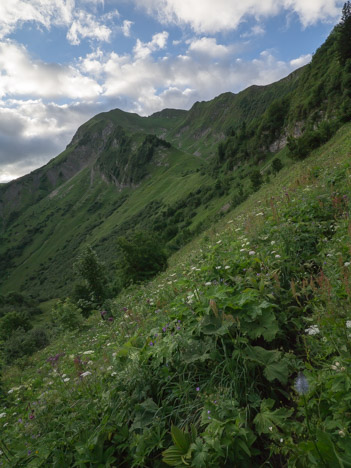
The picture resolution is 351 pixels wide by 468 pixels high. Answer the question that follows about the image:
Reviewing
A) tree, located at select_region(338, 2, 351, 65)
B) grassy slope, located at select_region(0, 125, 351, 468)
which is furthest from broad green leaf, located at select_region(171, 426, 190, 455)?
tree, located at select_region(338, 2, 351, 65)

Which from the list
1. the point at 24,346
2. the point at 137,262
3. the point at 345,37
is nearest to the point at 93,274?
the point at 137,262

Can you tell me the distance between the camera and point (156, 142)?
197 meters

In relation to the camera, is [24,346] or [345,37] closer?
[24,346]

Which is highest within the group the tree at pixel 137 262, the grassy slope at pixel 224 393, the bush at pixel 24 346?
the grassy slope at pixel 224 393

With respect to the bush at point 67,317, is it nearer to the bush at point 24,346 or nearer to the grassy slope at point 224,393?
the grassy slope at point 224,393

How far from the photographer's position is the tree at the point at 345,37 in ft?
152

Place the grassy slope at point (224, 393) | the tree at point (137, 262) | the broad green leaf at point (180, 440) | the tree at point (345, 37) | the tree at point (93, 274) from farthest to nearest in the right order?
the tree at point (345, 37) → the tree at point (137, 262) → the tree at point (93, 274) → the broad green leaf at point (180, 440) → the grassy slope at point (224, 393)

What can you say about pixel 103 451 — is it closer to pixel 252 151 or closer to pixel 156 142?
pixel 252 151

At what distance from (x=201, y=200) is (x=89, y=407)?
8377 centimetres

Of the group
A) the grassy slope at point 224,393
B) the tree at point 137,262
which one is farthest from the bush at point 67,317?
the grassy slope at point 224,393

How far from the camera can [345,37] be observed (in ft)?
153

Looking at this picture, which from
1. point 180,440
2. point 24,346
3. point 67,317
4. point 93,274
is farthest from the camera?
point 24,346

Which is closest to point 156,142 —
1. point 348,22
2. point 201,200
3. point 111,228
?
point 111,228

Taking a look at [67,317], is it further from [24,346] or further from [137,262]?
[24,346]
